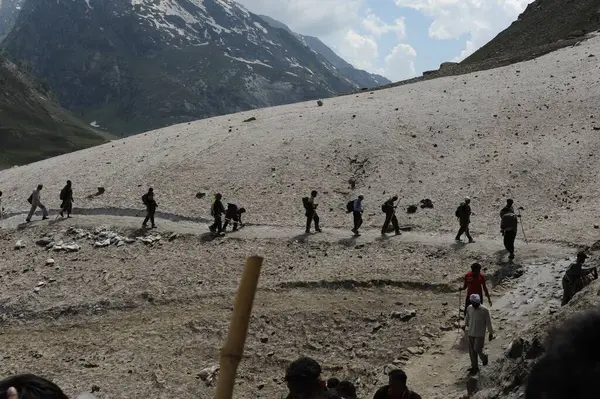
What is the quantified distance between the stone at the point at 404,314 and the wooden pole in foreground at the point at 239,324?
16291 mm

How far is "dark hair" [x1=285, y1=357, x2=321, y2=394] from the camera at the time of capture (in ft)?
21.0

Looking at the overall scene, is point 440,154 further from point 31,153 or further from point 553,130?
point 31,153

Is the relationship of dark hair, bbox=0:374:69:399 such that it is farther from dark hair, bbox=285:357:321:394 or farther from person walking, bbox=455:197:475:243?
person walking, bbox=455:197:475:243

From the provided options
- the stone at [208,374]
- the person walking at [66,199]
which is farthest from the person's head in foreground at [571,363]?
the person walking at [66,199]

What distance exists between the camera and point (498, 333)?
17047mm

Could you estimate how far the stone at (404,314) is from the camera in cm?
1931

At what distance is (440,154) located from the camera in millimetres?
35656

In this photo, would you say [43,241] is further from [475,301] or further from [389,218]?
[475,301]

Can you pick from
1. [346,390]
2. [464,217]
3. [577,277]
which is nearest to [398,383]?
[346,390]

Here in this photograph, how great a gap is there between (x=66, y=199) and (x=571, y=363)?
32177 mm

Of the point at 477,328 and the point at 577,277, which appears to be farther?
the point at 577,277

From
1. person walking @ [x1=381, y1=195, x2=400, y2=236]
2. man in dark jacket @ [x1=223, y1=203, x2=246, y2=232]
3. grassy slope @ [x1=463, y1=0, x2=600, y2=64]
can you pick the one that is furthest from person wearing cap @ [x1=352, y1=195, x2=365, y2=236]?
grassy slope @ [x1=463, y1=0, x2=600, y2=64]

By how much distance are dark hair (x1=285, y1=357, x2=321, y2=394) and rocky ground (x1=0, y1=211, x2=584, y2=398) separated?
28.6ft

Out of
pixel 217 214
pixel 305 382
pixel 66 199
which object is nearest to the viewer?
pixel 305 382
